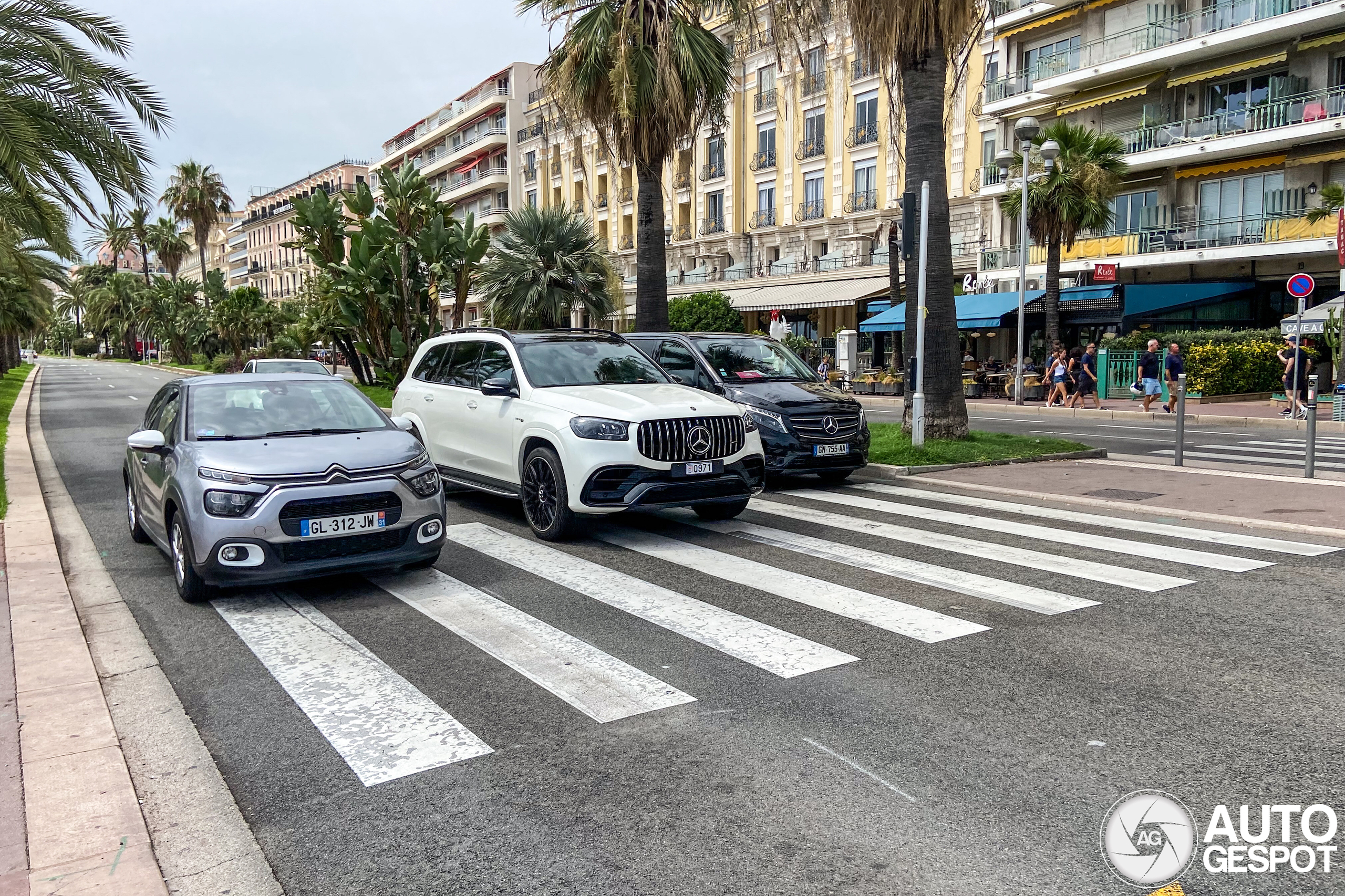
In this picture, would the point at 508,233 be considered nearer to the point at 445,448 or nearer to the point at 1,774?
the point at 445,448

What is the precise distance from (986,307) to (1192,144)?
25.0ft

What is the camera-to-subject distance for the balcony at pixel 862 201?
41.3 meters

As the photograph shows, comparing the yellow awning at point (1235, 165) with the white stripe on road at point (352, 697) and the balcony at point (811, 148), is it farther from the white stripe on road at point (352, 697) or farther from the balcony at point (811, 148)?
the white stripe on road at point (352, 697)

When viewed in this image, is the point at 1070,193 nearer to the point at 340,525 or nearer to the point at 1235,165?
the point at 1235,165

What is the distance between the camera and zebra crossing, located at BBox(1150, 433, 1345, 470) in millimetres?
13977

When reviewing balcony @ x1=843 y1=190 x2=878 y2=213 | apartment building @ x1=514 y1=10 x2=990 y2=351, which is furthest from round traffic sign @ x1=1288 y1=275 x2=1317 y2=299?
Result: balcony @ x1=843 y1=190 x2=878 y2=213

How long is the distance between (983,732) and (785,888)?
4.88ft

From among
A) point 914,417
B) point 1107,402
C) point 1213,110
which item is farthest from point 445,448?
point 1213,110

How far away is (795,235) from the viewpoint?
46094 millimetres

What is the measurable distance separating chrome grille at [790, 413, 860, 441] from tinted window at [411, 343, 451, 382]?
3.80 m

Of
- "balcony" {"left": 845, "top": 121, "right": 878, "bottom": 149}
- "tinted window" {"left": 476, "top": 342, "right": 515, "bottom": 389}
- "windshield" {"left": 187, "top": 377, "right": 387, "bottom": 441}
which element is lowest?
"windshield" {"left": 187, "top": 377, "right": 387, "bottom": 441}

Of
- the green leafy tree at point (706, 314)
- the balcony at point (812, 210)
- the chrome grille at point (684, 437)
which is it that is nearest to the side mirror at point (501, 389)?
the chrome grille at point (684, 437)

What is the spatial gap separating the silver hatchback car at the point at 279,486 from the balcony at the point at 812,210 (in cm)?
3860

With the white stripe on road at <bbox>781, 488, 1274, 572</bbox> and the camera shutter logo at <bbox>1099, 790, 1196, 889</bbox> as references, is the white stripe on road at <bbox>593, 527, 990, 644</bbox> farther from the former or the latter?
the white stripe on road at <bbox>781, 488, 1274, 572</bbox>
